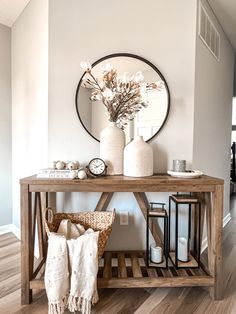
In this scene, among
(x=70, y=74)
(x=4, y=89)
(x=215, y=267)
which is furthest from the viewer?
(x=4, y=89)

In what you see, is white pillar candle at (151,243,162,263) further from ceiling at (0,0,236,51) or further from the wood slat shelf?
ceiling at (0,0,236,51)

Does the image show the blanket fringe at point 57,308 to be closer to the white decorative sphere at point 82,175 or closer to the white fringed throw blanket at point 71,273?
the white fringed throw blanket at point 71,273

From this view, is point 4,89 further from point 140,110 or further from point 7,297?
point 7,297

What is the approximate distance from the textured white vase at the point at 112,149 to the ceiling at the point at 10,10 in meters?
1.69

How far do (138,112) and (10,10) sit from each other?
182 centimetres

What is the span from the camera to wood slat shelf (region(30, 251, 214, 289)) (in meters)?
1.56

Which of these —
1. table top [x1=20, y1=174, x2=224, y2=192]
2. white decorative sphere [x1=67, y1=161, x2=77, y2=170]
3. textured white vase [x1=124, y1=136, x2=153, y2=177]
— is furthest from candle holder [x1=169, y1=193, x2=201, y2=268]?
white decorative sphere [x1=67, y1=161, x2=77, y2=170]

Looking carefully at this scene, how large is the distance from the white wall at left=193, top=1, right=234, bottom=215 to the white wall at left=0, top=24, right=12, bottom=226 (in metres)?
2.08

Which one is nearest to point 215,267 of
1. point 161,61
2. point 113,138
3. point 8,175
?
point 113,138

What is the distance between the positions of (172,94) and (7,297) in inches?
78.9

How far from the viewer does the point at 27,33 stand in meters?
2.35

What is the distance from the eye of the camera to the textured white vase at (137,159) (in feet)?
5.57

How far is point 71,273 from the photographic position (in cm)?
145

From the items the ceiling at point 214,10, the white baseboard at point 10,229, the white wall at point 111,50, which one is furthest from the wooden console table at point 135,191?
the ceiling at point 214,10
